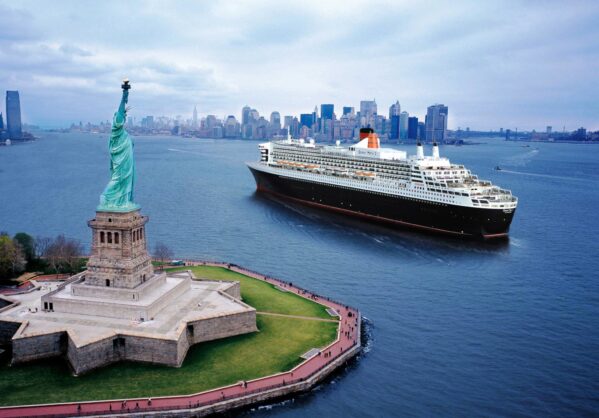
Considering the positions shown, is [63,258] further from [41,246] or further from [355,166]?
[355,166]

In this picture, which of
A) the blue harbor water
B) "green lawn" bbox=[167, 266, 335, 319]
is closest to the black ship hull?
the blue harbor water

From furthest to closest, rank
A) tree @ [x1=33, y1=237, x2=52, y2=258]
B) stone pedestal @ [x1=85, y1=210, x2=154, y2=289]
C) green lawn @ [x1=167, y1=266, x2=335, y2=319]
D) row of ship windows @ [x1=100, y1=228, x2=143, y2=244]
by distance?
tree @ [x1=33, y1=237, x2=52, y2=258], green lawn @ [x1=167, y1=266, x2=335, y2=319], row of ship windows @ [x1=100, y1=228, x2=143, y2=244], stone pedestal @ [x1=85, y1=210, x2=154, y2=289]

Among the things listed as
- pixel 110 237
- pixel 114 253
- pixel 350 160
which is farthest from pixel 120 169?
pixel 350 160

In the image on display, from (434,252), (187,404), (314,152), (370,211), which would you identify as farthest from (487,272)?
(314,152)

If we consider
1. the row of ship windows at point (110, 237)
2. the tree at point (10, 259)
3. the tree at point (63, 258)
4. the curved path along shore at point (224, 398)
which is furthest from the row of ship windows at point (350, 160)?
the tree at point (10, 259)

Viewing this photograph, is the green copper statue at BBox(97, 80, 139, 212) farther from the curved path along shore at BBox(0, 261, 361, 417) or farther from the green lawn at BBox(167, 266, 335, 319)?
the curved path along shore at BBox(0, 261, 361, 417)

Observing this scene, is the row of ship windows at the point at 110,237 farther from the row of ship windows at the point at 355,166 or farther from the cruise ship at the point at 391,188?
the row of ship windows at the point at 355,166

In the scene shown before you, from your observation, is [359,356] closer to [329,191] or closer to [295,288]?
A: [295,288]
